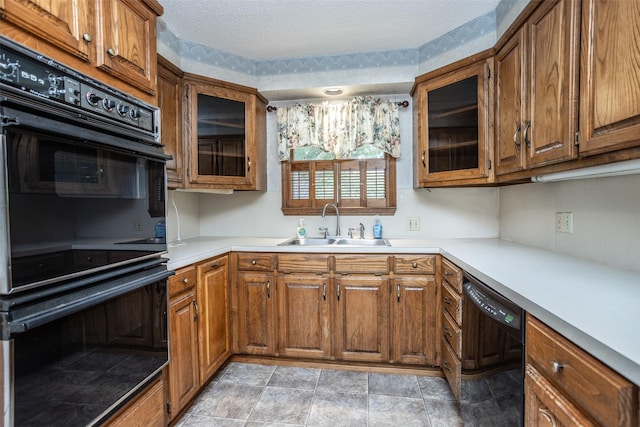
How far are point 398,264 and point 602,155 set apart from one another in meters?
1.27

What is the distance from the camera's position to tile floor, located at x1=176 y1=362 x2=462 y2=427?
5.60 feet

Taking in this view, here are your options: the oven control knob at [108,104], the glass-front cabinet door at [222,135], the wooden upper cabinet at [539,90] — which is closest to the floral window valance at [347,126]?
the glass-front cabinet door at [222,135]

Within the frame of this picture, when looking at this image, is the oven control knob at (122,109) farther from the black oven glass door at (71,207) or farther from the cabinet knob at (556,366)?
the cabinet knob at (556,366)

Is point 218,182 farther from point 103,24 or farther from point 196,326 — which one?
point 103,24

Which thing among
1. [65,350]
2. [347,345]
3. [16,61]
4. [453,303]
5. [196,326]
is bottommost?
[347,345]

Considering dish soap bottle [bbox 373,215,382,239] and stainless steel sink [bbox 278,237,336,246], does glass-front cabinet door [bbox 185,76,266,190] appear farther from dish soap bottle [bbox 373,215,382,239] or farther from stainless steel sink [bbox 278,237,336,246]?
dish soap bottle [bbox 373,215,382,239]

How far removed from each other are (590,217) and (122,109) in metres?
2.17

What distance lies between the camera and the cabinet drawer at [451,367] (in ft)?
5.61

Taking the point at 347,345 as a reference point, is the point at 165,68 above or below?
above

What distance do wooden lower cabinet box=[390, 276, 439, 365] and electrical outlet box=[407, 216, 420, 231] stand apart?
66 cm

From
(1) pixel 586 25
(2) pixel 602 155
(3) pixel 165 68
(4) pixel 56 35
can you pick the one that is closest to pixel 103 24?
(4) pixel 56 35

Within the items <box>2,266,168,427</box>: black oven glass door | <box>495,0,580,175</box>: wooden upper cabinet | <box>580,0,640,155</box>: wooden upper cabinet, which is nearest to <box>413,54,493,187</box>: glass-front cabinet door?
<box>495,0,580,175</box>: wooden upper cabinet

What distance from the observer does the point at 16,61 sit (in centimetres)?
83

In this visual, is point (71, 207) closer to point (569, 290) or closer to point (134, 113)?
point (134, 113)
